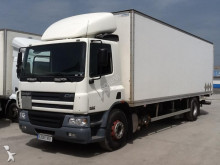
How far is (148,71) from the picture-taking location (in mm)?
7777

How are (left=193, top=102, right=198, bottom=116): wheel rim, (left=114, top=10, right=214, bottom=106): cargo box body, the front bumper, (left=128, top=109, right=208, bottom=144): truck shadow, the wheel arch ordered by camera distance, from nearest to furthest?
1. the front bumper
2. the wheel arch
3. (left=114, top=10, right=214, bottom=106): cargo box body
4. (left=128, top=109, right=208, bottom=144): truck shadow
5. (left=193, top=102, right=198, bottom=116): wheel rim

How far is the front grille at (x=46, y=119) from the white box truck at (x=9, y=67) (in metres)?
4.29

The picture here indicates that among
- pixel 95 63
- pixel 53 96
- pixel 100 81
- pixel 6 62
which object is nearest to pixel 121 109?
pixel 100 81

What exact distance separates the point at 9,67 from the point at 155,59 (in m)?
5.68

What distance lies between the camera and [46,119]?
620 centimetres

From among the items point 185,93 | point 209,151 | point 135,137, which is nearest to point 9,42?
point 135,137

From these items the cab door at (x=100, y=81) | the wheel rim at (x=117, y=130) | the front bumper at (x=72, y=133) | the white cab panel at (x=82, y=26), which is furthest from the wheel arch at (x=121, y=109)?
the white cab panel at (x=82, y=26)

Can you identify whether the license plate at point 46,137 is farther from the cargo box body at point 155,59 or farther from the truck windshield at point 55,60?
the cargo box body at point 155,59

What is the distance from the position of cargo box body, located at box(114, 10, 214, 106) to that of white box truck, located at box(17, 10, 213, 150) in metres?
0.03

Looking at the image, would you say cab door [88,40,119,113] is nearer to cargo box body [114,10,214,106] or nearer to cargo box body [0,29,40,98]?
cargo box body [114,10,214,106]

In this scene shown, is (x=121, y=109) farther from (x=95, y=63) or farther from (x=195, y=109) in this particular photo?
(x=195, y=109)

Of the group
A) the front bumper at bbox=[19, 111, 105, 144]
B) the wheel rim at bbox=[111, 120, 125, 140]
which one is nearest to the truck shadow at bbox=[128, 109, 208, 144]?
the wheel rim at bbox=[111, 120, 125, 140]

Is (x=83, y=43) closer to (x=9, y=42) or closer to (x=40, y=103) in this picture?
(x=40, y=103)

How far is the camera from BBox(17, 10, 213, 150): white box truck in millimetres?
5848
